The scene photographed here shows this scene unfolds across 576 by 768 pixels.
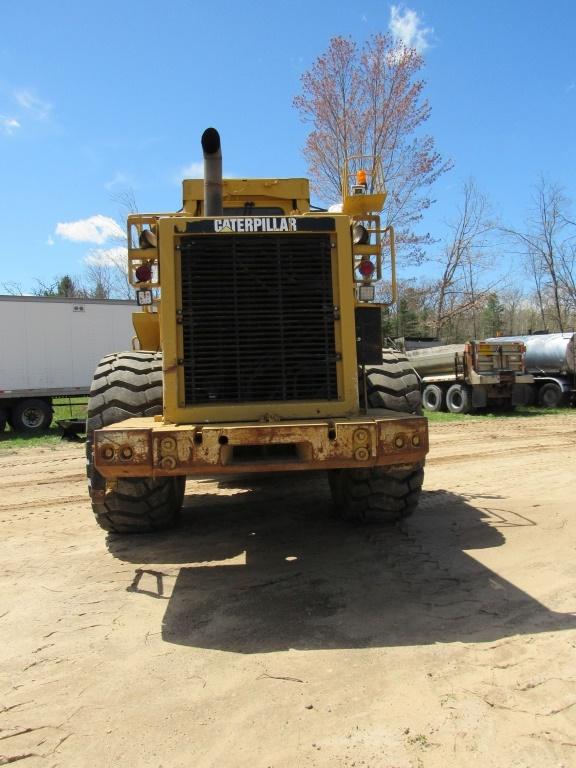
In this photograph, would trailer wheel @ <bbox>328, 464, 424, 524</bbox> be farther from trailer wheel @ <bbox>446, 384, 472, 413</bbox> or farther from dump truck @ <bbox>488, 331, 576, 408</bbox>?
dump truck @ <bbox>488, 331, 576, 408</bbox>

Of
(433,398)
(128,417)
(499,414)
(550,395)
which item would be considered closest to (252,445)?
(128,417)

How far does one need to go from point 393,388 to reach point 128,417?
2.15m

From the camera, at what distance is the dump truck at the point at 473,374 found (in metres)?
18.3

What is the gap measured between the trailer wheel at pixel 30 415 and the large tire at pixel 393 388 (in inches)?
507

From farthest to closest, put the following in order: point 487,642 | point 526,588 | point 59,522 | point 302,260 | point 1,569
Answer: point 59,522
point 1,569
point 302,260
point 526,588
point 487,642

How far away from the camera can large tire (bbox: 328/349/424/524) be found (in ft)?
16.5

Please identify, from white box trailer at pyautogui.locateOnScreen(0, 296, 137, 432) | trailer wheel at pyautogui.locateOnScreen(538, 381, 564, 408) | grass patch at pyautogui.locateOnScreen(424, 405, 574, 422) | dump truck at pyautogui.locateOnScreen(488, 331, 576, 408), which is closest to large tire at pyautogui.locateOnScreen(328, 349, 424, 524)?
grass patch at pyautogui.locateOnScreen(424, 405, 574, 422)

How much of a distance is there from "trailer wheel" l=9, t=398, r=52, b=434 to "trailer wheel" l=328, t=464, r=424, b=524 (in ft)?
41.4

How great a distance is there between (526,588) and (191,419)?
2.51 metres

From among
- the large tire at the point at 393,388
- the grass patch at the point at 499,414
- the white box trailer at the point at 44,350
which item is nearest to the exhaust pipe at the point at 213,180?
→ the large tire at the point at 393,388

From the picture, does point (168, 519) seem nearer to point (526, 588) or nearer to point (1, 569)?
point (1, 569)

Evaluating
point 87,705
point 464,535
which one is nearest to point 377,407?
point 464,535

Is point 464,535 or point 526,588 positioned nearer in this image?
point 526,588

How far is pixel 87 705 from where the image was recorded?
281 cm
